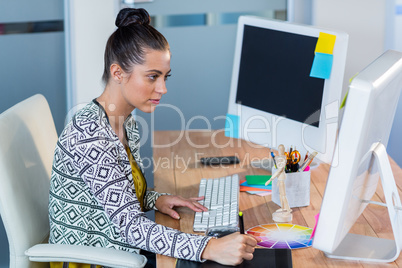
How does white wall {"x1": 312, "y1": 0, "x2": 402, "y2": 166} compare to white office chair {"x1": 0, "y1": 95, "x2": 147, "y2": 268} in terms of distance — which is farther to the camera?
white wall {"x1": 312, "y1": 0, "x2": 402, "y2": 166}

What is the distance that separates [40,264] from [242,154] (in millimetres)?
869

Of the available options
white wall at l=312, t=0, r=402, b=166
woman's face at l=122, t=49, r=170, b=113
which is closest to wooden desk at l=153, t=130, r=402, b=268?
woman's face at l=122, t=49, r=170, b=113

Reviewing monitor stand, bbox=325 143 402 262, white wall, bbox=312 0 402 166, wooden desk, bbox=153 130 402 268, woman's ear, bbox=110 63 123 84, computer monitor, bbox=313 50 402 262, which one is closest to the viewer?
computer monitor, bbox=313 50 402 262

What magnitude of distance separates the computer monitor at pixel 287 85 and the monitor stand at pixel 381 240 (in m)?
0.41

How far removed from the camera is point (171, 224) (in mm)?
1467

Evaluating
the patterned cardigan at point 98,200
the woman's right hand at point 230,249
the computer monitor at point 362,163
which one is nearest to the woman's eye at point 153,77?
the patterned cardigan at point 98,200

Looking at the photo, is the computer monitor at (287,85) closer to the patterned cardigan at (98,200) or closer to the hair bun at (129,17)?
the hair bun at (129,17)

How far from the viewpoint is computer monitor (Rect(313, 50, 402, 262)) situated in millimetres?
959

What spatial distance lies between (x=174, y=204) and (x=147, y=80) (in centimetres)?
36

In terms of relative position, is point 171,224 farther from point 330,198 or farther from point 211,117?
point 211,117

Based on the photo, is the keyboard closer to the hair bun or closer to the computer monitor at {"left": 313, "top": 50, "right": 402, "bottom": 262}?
the computer monitor at {"left": 313, "top": 50, "right": 402, "bottom": 262}

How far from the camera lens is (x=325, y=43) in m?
1.61

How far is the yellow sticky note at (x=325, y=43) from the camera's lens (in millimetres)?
1598

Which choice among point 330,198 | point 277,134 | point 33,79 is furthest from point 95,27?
point 330,198
